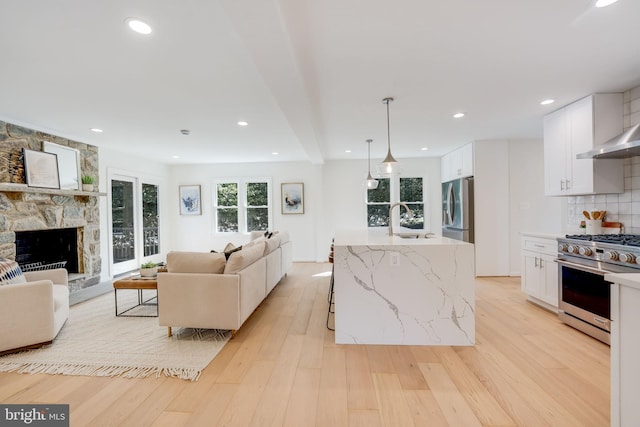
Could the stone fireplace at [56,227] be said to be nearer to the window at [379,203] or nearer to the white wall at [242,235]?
the white wall at [242,235]

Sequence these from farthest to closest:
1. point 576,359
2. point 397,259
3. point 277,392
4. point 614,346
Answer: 1. point 397,259
2. point 576,359
3. point 277,392
4. point 614,346

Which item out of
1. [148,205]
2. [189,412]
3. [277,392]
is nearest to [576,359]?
[277,392]

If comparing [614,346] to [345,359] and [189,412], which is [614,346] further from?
[189,412]

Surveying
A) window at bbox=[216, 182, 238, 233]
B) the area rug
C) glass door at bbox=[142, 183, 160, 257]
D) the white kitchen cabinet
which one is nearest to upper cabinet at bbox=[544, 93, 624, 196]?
the white kitchen cabinet

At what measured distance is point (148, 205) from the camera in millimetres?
6340

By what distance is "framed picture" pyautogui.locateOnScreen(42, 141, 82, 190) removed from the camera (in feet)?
13.6

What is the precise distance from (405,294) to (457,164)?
393cm

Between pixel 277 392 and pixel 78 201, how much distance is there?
4.69m

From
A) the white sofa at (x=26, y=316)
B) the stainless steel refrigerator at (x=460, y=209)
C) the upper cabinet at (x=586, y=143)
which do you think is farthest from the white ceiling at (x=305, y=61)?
the white sofa at (x=26, y=316)

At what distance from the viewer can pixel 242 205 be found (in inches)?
271

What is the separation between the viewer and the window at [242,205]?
22.5ft

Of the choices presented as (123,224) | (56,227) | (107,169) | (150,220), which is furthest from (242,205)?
(56,227)

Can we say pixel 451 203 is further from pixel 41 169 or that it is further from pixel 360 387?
pixel 41 169

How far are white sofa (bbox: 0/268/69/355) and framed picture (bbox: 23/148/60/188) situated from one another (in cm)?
216
